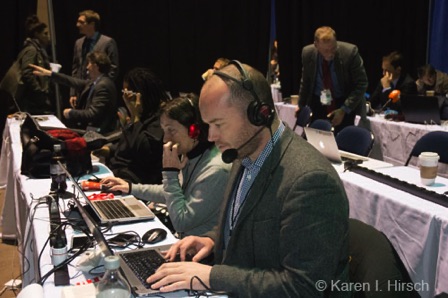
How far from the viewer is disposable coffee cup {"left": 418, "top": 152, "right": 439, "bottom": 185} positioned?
2.59 metres

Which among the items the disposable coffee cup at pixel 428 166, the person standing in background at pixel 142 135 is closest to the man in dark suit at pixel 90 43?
the person standing in background at pixel 142 135

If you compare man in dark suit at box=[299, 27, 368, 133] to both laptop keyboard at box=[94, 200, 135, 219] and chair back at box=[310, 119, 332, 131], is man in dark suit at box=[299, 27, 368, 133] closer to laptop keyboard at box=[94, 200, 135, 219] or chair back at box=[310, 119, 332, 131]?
chair back at box=[310, 119, 332, 131]

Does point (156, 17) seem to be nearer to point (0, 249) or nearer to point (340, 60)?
point (340, 60)

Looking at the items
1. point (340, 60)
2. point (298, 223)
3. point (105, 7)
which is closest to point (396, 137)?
point (340, 60)

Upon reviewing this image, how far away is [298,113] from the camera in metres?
5.39

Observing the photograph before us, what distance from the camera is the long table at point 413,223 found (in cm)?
221

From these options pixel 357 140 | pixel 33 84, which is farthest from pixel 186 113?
pixel 33 84

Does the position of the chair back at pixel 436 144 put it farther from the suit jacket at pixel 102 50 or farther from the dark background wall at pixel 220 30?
the dark background wall at pixel 220 30

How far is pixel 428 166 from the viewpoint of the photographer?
260 centimetres

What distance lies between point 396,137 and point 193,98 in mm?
2978

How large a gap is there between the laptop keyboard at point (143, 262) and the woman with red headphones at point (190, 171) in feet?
1.46

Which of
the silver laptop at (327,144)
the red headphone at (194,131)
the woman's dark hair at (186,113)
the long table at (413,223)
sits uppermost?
the woman's dark hair at (186,113)

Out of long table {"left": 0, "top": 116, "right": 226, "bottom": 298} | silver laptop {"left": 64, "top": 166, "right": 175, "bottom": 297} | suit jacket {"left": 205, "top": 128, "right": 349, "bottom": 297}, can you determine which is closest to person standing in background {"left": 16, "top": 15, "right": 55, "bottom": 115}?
long table {"left": 0, "top": 116, "right": 226, "bottom": 298}

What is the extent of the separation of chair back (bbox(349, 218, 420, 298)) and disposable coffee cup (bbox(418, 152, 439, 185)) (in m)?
1.23
